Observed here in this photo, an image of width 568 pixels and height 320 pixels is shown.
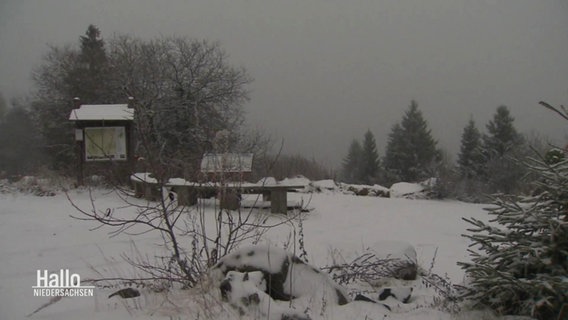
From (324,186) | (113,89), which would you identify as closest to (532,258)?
(324,186)

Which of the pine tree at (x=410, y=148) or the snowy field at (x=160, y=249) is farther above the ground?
the pine tree at (x=410, y=148)

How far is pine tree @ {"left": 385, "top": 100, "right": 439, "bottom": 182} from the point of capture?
34.2 metres

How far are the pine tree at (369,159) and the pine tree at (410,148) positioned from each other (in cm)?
203

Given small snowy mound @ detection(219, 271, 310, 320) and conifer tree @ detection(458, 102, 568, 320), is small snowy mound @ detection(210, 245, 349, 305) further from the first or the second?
conifer tree @ detection(458, 102, 568, 320)

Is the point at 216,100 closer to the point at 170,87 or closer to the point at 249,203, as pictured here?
the point at 170,87

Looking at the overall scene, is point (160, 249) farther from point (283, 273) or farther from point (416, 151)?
point (416, 151)

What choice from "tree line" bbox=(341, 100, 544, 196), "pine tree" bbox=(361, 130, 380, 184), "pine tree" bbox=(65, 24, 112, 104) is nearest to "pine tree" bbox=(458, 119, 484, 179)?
"tree line" bbox=(341, 100, 544, 196)

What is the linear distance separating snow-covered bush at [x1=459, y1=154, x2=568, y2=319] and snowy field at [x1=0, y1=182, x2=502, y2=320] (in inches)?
8.6

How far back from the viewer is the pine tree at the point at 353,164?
127 feet

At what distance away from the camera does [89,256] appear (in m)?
4.86

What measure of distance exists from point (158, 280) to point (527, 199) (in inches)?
118

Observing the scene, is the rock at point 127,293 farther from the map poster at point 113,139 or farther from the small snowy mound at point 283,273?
the map poster at point 113,139

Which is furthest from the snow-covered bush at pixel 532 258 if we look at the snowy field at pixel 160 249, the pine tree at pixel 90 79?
the pine tree at pixel 90 79

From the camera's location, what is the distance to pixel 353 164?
142ft
